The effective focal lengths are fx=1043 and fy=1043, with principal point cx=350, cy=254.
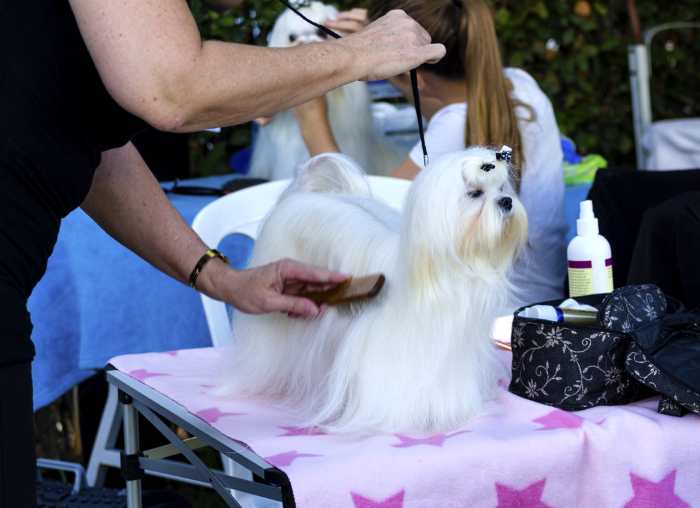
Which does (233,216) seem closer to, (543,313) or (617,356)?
(543,313)

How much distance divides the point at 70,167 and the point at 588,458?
76cm

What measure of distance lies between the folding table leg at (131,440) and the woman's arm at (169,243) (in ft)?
1.18

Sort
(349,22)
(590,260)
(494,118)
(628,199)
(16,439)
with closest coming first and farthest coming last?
(16,439) → (590,260) → (628,199) → (494,118) → (349,22)

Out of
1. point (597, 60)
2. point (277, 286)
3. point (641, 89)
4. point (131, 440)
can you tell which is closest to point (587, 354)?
point (277, 286)

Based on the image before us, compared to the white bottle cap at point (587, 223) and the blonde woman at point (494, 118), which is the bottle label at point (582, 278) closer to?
the white bottle cap at point (587, 223)

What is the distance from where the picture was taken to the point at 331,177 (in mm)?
1951

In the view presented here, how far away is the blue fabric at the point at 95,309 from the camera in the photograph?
2.69 meters

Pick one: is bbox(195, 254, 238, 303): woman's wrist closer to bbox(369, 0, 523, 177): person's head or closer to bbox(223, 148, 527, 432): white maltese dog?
bbox(223, 148, 527, 432): white maltese dog

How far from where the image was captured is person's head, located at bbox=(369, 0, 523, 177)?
2.66 m

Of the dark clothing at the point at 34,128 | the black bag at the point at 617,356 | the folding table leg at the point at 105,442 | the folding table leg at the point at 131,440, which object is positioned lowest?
the folding table leg at the point at 105,442

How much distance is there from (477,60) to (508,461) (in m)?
1.57

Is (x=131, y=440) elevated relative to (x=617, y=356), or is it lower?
lower

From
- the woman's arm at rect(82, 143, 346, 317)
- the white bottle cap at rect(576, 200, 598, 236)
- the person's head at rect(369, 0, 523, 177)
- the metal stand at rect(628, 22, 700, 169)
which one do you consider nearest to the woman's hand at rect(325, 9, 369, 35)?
the person's head at rect(369, 0, 523, 177)

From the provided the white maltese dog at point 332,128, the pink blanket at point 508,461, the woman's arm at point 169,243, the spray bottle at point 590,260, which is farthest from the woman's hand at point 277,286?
the white maltese dog at point 332,128
